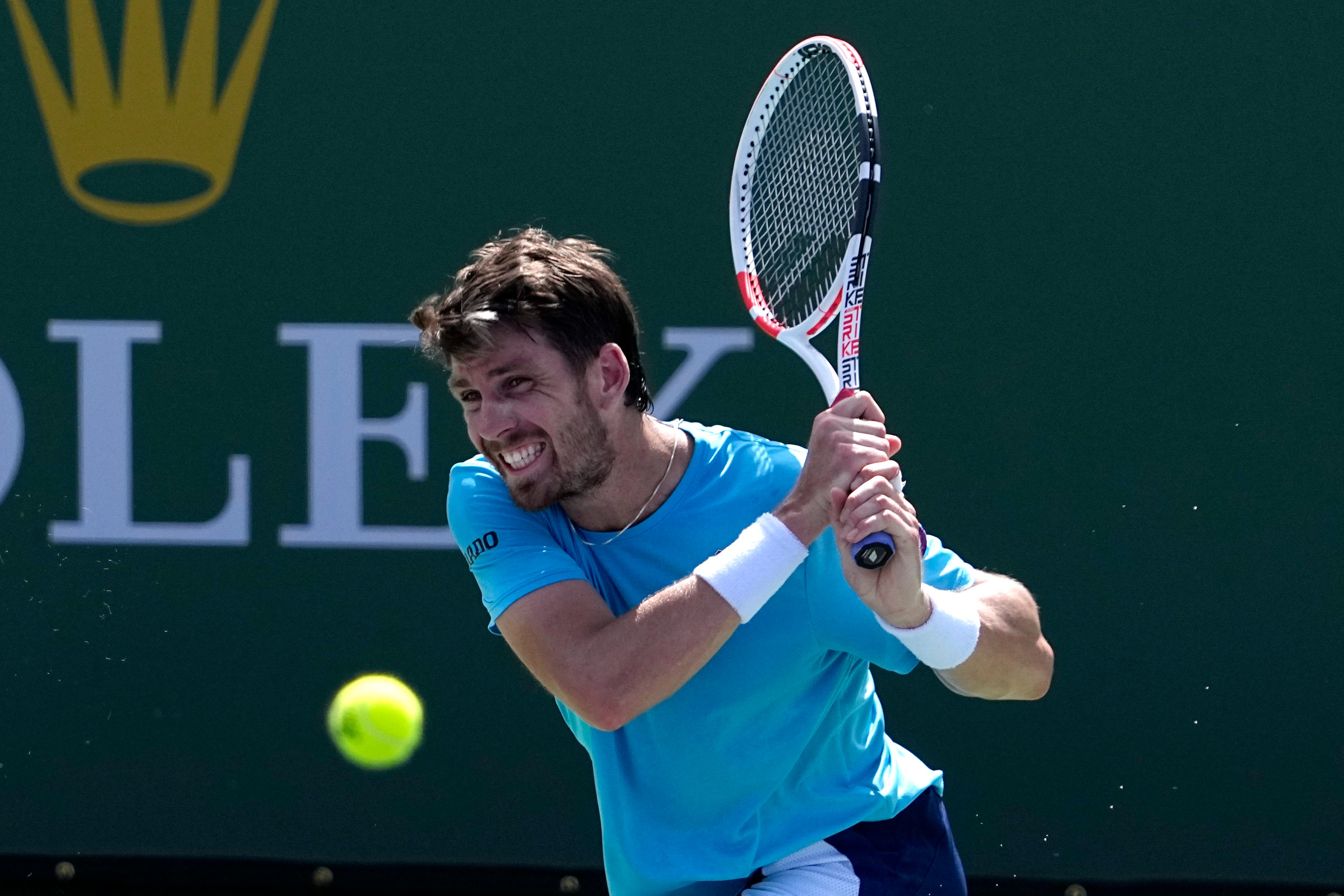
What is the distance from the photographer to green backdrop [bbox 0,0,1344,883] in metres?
3.71

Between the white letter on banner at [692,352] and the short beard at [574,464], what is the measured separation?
5.32 feet

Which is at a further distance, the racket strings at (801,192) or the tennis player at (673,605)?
the racket strings at (801,192)

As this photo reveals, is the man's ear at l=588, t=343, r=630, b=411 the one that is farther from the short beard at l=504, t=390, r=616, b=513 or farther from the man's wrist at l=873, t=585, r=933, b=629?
the man's wrist at l=873, t=585, r=933, b=629

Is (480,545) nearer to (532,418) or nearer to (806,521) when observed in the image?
(532,418)

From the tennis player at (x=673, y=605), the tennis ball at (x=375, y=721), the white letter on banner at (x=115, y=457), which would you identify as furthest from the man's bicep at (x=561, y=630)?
the white letter on banner at (x=115, y=457)

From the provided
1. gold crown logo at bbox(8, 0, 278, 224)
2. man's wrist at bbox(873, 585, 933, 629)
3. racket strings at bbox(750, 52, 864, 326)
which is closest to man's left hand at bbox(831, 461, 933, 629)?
man's wrist at bbox(873, 585, 933, 629)

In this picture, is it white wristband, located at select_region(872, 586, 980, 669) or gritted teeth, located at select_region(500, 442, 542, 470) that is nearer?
white wristband, located at select_region(872, 586, 980, 669)

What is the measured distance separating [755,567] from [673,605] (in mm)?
120

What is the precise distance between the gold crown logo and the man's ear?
81.7 inches

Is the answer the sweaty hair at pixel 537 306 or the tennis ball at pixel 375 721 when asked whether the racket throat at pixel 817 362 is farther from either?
the tennis ball at pixel 375 721

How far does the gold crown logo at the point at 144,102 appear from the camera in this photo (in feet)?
12.8

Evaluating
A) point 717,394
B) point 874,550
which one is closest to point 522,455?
point 874,550

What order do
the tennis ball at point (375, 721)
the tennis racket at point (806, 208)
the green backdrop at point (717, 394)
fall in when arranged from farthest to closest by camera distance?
the green backdrop at point (717, 394), the tennis ball at point (375, 721), the tennis racket at point (806, 208)

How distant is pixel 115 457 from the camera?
3.94m
